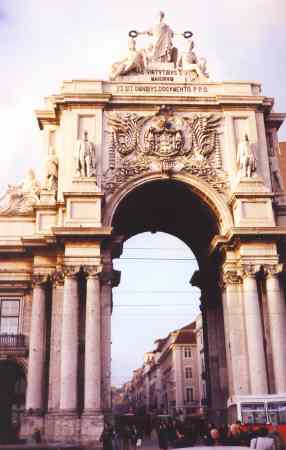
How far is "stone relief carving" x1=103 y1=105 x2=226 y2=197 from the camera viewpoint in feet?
105

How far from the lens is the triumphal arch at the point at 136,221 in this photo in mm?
27922

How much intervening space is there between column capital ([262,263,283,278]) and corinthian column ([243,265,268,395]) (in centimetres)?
64

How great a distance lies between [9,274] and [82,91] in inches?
442

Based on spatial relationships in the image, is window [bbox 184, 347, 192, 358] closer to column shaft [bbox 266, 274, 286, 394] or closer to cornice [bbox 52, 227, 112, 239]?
column shaft [bbox 266, 274, 286, 394]

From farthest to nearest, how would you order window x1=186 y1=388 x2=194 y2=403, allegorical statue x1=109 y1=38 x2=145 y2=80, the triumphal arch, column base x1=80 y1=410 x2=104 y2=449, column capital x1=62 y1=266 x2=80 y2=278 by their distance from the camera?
1. window x1=186 y1=388 x2=194 y2=403
2. allegorical statue x1=109 y1=38 x2=145 y2=80
3. column capital x1=62 y1=266 x2=80 y2=278
4. the triumphal arch
5. column base x1=80 y1=410 x2=104 y2=449

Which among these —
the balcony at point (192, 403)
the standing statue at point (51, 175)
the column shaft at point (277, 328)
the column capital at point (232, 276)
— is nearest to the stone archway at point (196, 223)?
the column capital at point (232, 276)

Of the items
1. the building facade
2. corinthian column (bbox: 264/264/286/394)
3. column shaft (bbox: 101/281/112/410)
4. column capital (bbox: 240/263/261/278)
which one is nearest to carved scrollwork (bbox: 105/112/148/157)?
column shaft (bbox: 101/281/112/410)

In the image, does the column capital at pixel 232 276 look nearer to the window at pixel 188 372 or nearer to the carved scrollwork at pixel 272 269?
the carved scrollwork at pixel 272 269

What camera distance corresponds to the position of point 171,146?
3259 cm

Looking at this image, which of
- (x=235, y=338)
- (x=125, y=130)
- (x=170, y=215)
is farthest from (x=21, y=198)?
(x=235, y=338)

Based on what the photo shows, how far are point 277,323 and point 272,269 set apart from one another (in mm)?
2776

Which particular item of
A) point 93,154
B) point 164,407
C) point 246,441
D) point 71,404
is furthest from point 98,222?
point 164,407

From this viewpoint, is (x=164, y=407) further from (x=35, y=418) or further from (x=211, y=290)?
(x=35, y=418)

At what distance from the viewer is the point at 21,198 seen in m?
33.3
